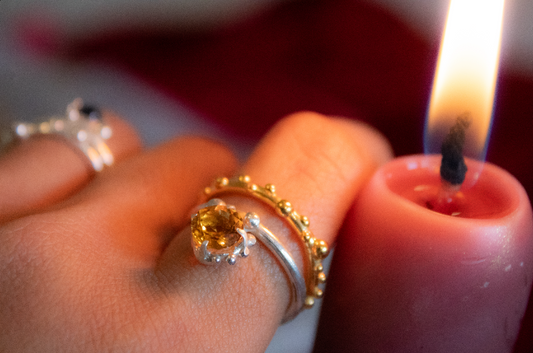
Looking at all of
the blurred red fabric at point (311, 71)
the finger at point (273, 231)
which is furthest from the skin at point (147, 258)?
the blurred red fabric at point (311, 71)

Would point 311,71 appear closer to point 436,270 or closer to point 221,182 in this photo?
point 221,182

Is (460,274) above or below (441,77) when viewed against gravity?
below

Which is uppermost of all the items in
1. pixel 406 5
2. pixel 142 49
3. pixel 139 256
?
pixel 406 5

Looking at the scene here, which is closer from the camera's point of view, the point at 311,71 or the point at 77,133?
the point at 77,133

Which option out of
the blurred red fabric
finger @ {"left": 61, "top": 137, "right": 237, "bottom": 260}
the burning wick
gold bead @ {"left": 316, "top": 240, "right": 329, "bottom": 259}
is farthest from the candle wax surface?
the blurred red fabric

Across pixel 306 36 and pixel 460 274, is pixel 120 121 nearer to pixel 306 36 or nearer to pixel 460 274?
pixel 306 36

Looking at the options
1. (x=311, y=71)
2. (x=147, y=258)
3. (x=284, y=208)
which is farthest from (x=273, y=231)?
(x=311, y=71)

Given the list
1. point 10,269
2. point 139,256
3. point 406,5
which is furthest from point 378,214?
point 406,5
